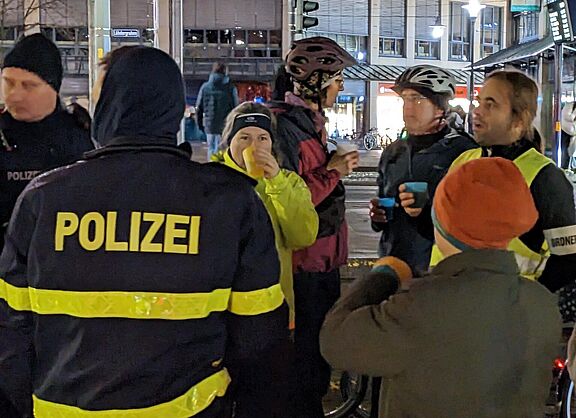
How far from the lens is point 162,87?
91.4 inches

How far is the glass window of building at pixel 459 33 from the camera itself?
48.8 m

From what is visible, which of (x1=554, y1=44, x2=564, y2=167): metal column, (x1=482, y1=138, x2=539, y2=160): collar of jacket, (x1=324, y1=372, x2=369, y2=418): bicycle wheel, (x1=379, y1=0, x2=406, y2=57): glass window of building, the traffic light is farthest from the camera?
(x1=379, y1=0, x2=406, y2=57): glass window of building

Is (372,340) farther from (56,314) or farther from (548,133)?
(548,133)

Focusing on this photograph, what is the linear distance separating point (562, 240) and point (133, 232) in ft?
6.16

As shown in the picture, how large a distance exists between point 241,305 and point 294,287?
208cm

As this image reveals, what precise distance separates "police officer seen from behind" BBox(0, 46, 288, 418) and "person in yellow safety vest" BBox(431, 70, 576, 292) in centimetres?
115

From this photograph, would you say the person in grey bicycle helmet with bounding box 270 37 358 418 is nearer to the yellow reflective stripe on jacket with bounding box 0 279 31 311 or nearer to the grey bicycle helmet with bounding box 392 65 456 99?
the grey bicycle helmet with bounding box 392 65 456 99

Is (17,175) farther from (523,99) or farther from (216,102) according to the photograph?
(216,102)

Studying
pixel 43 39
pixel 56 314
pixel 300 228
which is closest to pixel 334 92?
pixel 300 228

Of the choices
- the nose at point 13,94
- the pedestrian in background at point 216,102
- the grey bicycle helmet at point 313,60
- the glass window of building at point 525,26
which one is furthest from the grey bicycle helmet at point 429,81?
the glass window of building at point 525,26

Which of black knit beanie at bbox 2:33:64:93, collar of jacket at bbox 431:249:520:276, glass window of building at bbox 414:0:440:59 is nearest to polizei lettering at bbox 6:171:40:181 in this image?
black knit beanie at bbox 2:33:64:93

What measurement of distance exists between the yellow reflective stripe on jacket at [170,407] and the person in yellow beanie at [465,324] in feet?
1.15

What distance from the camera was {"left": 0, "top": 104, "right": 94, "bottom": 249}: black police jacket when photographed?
13.2 ft

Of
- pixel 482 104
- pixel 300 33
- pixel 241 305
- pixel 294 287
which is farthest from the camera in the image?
pixel 300 33
